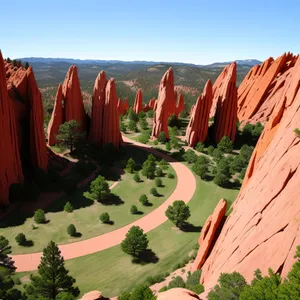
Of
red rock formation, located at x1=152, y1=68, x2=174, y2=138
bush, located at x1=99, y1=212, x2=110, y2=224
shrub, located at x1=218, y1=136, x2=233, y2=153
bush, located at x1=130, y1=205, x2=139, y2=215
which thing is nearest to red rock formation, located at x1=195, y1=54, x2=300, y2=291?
bush, located at x1=99, y1=212, x2=110, y2=224

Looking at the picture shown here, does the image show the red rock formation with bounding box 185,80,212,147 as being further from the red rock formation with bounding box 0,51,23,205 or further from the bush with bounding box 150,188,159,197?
the red rock formation with bounding box 0,51,23,205

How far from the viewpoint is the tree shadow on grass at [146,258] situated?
29.3m

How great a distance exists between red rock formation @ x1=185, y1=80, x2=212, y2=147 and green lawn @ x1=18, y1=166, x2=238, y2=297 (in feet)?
95.4

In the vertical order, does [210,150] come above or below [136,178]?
above

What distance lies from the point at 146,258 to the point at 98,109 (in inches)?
1449

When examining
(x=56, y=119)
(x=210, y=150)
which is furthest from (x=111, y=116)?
(x=210, y=150)

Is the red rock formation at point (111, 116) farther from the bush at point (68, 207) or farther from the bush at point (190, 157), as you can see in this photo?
the bush at point (68, 207)

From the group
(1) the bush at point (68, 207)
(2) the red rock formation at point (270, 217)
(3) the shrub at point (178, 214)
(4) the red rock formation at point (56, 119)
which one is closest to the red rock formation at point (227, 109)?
(3) the shrub at point (178, 214)

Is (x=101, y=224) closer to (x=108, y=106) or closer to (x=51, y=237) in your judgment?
(x=51, y=237)

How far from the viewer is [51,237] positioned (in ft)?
108

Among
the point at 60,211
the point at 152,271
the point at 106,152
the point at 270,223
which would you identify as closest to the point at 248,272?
the point at 270,223

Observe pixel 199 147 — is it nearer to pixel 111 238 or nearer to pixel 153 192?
pixel 153 192

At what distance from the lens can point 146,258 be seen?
29.9m

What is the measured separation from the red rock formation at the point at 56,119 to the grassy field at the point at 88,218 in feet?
58.5
